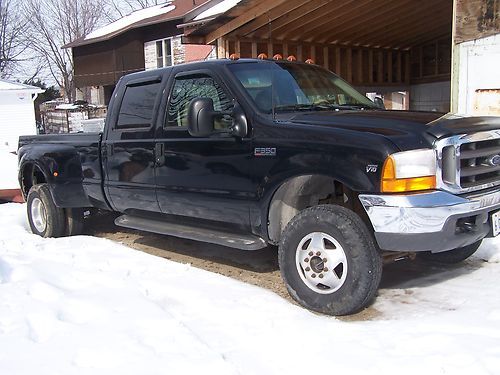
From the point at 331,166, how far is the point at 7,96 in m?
28.1

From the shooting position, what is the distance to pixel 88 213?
7219 millimetres

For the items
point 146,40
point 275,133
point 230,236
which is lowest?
point 230,236

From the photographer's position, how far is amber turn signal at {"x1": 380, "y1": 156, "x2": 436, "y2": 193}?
151 inches

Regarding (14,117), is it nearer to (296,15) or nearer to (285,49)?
(285,49)

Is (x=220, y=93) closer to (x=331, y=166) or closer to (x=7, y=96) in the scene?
(x=331, y=166)

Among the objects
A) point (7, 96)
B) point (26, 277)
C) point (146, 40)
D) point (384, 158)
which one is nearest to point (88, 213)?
point (26, 277)

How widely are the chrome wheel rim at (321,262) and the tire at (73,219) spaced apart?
379 centimetres

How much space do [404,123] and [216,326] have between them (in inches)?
79.0

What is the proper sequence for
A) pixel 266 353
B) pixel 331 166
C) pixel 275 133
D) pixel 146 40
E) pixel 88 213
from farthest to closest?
1. pixel 146 40
2. pixel 88 213
3. pixel 275 133
4. pixel 331 166
5. pixel 266 353

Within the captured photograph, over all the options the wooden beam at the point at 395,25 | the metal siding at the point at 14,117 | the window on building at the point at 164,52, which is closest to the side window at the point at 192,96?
the wooden beam at the point at 395,25

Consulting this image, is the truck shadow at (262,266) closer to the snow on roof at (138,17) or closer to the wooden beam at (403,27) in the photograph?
the wooden beam at (403,27)

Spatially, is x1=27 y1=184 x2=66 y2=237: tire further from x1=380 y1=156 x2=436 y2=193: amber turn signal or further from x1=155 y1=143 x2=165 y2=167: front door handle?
x1=380 y1=156 x2=436 y2=193: amber turn signal

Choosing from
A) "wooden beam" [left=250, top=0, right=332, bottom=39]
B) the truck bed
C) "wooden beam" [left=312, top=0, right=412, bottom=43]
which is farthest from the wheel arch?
"wooden beam" [left=312, top=0, right=412, bottom=43]

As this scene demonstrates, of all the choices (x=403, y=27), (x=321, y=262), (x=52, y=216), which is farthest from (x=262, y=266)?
(x=403, y=27)
